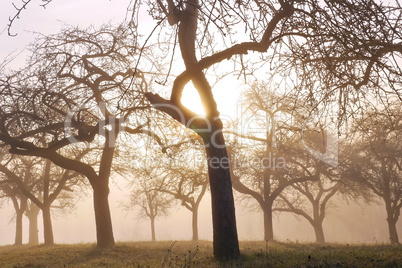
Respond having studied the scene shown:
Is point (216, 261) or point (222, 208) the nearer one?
point (216, 261)

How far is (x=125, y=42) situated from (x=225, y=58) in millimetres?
6835

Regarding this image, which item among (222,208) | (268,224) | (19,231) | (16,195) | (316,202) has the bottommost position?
(19,231)

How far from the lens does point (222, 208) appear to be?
8.29 meters

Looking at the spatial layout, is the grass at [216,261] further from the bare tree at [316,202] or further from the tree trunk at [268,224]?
the bare tree at [316,202]

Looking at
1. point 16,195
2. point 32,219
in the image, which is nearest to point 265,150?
point 16,195

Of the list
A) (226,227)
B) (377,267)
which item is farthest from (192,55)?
(377,267)

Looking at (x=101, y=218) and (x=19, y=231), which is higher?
(x=101, y=218)

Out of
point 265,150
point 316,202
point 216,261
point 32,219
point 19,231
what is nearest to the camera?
point 216,261

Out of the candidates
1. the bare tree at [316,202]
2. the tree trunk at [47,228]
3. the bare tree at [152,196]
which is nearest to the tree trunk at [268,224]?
the bare tree at [316,202]

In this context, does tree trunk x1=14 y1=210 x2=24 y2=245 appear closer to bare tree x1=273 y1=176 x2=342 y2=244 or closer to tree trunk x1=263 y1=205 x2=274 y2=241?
tree trunk x1=263 y1=205 x2=274 y2=241

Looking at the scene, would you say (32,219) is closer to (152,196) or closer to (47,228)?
(152,196)

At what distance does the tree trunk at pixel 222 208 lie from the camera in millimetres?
8148

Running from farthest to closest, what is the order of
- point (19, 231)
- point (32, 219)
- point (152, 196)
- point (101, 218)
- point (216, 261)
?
point (32, 219) < point (152, 196) < point (19, 231) < point (101, 218) < point (216, 261)

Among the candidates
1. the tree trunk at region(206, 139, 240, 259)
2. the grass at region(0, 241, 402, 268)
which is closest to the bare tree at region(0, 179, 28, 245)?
the grass at region(0, 241, 402, 268)
